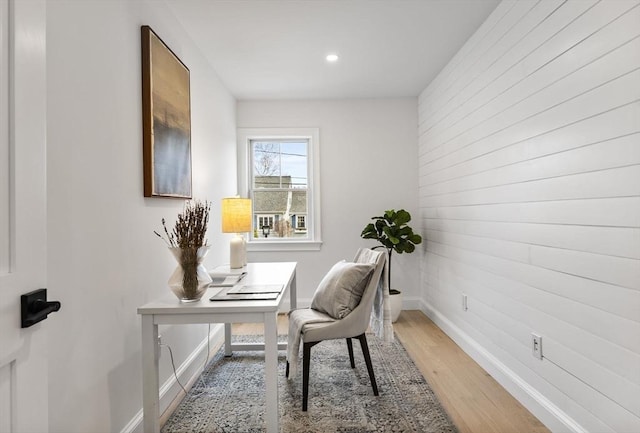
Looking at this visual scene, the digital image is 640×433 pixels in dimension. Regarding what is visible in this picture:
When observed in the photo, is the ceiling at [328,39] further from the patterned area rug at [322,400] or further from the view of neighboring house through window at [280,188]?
the patterned area rug at [322,400]

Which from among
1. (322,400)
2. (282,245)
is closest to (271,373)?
(322,400)

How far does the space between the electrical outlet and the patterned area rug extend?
0.63 meters

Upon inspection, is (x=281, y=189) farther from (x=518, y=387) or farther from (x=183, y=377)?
(x=518, y=387)

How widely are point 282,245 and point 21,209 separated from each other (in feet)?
12.4

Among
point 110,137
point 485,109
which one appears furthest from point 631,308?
point 110,137

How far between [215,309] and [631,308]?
177cm

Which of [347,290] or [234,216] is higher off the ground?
[234,216]

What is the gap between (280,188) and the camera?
479 centimetres

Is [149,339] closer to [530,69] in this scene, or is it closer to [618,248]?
[618,248]

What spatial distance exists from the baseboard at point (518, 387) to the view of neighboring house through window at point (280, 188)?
218cm

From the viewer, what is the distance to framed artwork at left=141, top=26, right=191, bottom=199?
2.14 m

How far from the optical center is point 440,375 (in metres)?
2.78

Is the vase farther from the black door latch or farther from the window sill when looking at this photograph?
the window sill

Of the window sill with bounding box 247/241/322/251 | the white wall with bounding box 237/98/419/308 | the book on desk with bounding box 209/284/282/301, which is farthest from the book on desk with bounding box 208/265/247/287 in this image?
the white wall with bounding box 237/98/419/308
